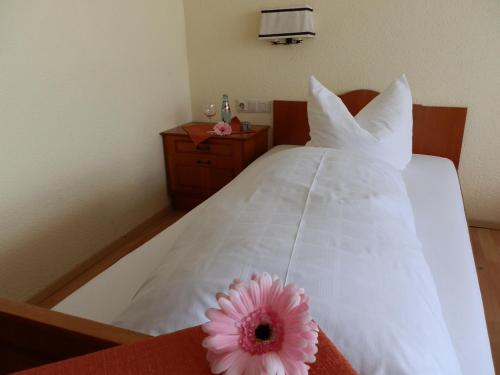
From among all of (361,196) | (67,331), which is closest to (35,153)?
(67,331)

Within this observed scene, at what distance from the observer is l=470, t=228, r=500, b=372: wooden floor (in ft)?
5.27

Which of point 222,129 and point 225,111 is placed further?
point 225,111

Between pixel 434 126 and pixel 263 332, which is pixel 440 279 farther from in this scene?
pixel 434 126

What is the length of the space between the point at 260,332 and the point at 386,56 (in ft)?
7.64

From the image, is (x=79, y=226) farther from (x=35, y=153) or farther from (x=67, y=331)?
(x=67, y=331)

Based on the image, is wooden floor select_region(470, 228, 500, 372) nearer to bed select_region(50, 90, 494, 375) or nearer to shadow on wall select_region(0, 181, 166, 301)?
bed select_region(50, 90, 494, 375)

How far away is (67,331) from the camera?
26.6 inches

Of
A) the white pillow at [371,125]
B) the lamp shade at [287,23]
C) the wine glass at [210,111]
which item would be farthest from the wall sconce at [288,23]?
the wine glass at [210,111]

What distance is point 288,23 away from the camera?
240 centimetres

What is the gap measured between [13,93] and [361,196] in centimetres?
154

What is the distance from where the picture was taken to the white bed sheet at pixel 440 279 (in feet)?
3.03

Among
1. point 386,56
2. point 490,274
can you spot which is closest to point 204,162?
point 386,56

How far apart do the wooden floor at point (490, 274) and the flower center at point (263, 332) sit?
4.52 ft

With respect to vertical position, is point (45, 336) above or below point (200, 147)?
above
